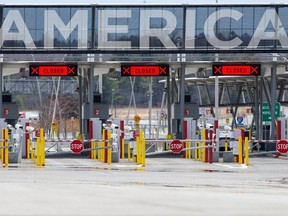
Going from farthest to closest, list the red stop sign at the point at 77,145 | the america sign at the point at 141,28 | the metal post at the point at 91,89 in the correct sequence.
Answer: the metal post at the point at 91,89 → the america sign at the point at 141,28 → the red stop sign at the point at 77,145

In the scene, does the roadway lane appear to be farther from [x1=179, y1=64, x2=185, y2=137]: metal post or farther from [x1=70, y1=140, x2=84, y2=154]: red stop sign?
[x1=179, y1=64, x2=185, y2=137]: metal post

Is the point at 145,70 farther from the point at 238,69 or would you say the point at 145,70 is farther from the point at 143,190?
the point at 143,190

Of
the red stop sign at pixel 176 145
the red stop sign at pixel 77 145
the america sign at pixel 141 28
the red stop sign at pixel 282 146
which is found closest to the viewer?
the red stop sign at pixel 77 145

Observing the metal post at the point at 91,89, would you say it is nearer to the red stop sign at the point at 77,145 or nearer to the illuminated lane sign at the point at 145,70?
→ the illuminated lane sign at the point at 145,70

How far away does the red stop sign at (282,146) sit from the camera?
3719cm

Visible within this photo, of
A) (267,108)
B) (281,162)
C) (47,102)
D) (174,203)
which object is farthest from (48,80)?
(174,203)

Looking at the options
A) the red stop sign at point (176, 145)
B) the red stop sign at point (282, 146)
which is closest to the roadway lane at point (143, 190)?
the red stop sign at point (176, 145)

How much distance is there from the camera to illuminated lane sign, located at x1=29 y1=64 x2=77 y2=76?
43.0 metres

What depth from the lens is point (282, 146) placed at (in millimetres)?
37281

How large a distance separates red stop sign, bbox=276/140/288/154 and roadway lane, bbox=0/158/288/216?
4.08 meters

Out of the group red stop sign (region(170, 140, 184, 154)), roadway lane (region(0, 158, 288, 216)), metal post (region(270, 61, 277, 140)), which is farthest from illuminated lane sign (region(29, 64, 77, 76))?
roadway lane (region(0, 158, 288, 216))

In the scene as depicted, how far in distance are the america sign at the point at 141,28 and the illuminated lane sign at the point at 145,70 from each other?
2.16ft

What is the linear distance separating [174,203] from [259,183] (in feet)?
21.6

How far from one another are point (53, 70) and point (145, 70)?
3670mm
